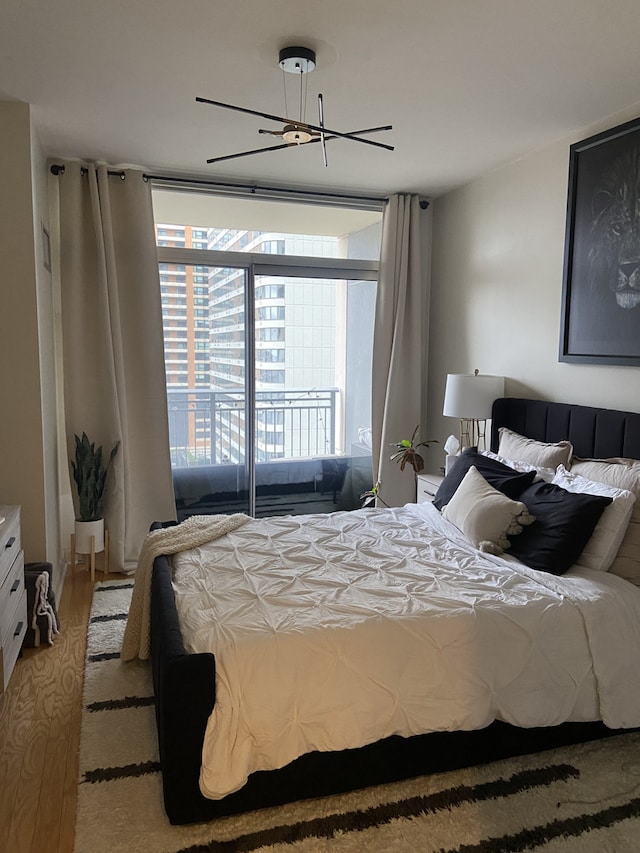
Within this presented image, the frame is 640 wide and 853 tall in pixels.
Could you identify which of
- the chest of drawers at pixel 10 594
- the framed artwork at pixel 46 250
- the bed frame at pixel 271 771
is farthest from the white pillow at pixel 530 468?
the framed artwork at pixel 46 250

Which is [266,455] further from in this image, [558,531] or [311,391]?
[558,531]

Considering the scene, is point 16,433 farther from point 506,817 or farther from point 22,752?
point 506,817

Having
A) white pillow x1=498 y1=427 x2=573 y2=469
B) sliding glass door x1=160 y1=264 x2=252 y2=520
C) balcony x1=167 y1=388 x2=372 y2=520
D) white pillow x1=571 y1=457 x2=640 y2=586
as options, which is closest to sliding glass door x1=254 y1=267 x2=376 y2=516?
balcony x1=167 y1=388 x2=372 y2=520

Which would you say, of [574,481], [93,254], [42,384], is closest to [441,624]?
[574,481]

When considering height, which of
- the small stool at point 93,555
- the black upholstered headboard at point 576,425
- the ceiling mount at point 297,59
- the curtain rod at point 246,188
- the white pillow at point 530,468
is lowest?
the small stool at point 93,555

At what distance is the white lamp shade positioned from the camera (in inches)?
158

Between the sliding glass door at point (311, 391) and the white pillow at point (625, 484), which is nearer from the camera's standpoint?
the white pillow at point (625, 484)

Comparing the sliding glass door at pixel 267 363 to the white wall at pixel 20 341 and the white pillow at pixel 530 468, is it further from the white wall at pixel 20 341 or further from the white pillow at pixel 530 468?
the white pillow at pixel 530 468

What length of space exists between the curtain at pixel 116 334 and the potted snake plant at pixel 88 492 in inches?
4.3

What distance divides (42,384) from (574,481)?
2794 mm

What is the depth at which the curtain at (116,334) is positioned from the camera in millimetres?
4141

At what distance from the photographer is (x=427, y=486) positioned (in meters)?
4.31

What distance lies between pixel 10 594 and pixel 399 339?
10.6ft

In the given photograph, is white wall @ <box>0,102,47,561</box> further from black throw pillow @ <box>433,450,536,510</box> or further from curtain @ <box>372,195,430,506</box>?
curtain @ <box>372,195,430,506</box>
